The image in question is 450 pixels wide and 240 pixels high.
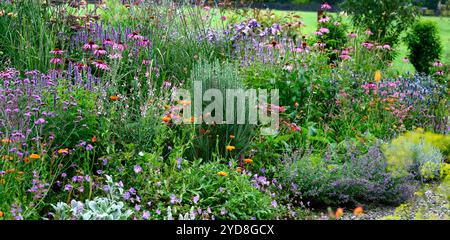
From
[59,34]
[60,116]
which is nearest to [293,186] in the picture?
[60,116]

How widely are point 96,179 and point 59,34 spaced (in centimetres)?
269

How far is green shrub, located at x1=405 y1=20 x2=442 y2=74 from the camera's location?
10523 millimetres

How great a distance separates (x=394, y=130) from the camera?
19.3 feet

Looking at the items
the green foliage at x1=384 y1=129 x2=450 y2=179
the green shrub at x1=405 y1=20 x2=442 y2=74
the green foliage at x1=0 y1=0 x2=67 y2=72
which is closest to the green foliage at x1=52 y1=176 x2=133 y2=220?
the green foliage at x1=384 y1=129 x2=450 y2=179

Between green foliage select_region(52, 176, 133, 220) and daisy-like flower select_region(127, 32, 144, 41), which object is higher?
daisy-like flower select_region(127, 32, 144, 41)

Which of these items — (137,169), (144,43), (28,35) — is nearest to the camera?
(137,169)

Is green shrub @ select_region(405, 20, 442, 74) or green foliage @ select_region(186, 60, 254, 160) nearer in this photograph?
green foliage @ select_region(186, 60, 254, 160)

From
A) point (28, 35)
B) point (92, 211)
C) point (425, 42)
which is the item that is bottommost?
point (425, 42)

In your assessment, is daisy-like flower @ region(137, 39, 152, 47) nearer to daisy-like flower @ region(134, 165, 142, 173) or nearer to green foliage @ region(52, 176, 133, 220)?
daisy-like flower @ region(134, 165, 142, 173)

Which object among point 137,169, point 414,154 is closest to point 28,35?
point 137,169

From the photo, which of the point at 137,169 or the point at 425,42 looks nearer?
the point at 137,169

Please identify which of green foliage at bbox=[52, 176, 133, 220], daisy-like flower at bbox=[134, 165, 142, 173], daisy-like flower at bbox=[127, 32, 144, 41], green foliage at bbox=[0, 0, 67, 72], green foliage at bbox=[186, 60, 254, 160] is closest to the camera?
green foliage at bbox=[52, 176, 133, 220]

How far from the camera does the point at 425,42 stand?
1059 centimetres

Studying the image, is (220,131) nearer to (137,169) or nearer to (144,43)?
(137,169)
